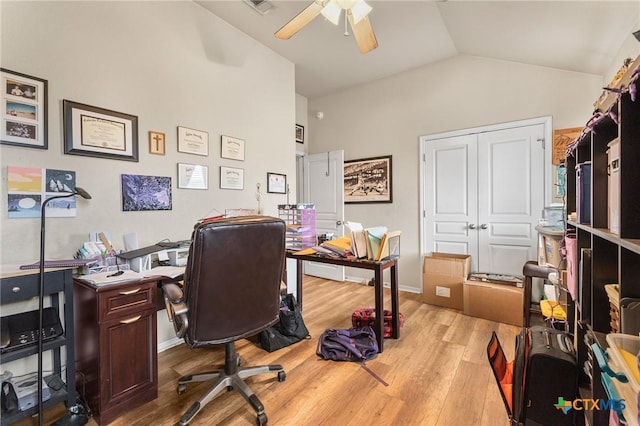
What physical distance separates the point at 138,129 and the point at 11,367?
1757mm

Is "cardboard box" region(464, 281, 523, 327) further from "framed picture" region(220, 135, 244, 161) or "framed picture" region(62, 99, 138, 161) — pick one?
"framed picture" region(62, 99, 138, 161)

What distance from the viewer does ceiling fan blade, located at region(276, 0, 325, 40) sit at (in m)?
1.90

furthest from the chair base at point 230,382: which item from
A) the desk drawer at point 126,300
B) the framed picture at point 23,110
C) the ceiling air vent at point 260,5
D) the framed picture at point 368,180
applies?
the framed picture at point 368,180

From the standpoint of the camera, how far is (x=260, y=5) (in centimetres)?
258

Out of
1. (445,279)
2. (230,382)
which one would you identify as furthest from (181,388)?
(445,279)

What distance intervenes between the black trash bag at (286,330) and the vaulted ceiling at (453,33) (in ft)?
9.15

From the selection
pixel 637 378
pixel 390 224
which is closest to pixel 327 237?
pixel 390 224

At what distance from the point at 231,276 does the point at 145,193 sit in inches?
54.9

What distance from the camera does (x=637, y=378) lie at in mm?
611

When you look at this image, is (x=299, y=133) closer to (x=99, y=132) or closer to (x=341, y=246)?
(x=341, y=246)

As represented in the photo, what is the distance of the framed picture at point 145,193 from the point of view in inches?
86.0

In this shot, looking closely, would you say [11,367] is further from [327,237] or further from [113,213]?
[327,237]

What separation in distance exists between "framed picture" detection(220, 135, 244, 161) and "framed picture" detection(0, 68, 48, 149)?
134cm

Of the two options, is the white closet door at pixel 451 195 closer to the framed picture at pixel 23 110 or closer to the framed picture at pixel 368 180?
the framed picture at pixel 368 180
